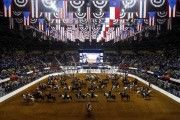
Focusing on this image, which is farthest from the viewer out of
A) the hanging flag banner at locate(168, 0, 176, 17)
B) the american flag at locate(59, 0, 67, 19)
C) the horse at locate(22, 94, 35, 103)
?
the horse at locate(22, 94, 35, 103)

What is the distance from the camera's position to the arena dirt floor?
27578mm

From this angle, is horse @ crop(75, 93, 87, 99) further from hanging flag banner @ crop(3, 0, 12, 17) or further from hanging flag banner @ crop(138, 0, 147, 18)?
hanging flag banner @ crop(3, 0, 12, 17)

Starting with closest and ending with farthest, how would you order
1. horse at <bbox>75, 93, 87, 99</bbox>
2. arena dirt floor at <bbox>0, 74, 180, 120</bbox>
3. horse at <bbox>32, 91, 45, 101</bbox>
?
arena dirt floor at <bbox>0, 74, 180, 120</bbox> → horse at <bbox>32, 91, 45, 101</bbox> → horse at <bbox>75, 93, 87, 99</bbox>

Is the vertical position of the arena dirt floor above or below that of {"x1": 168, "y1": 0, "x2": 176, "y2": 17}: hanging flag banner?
below

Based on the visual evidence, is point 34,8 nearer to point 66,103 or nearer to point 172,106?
point 66,103

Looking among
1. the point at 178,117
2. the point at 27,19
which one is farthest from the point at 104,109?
the point at 27,19

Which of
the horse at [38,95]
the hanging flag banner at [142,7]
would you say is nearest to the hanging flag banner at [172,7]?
the hanging flag banner at [142,7]

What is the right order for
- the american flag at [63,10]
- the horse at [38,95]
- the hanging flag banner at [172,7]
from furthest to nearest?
the horse at [38,95], the american flag at [63,10], the hanging flag banner at [172,7]

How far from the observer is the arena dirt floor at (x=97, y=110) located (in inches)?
1086

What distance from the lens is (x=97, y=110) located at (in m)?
30.8

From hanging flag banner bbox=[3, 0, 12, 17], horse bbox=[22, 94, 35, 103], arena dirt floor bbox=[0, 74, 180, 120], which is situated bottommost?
arena dirt floor bbox=[0, 74, 180, 120]

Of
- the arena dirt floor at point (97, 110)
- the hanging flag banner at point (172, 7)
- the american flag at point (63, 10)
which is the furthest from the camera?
the american flag at point (63, 10)

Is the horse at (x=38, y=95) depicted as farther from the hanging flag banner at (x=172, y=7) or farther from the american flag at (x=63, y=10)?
the hanging flag banner at (x=172, y=7)

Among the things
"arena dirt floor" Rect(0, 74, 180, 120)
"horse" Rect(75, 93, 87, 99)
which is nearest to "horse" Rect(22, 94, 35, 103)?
"arena dirt floor" Rect(0, 74, 180, 120)
